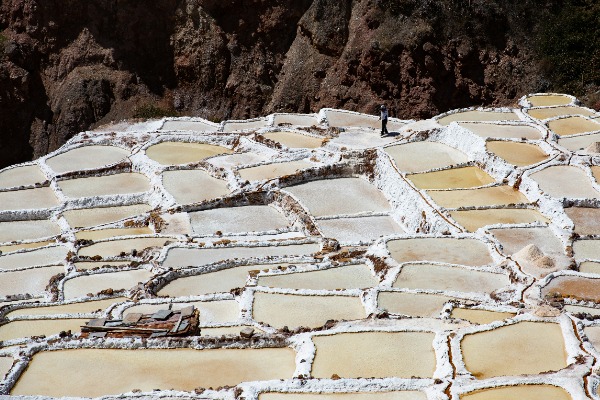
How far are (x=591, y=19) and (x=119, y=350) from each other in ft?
112

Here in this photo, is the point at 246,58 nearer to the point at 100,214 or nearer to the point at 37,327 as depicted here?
the point at 100,214

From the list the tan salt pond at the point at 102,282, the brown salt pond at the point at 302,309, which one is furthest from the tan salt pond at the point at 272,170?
the brown salt pond at the point at 302,309

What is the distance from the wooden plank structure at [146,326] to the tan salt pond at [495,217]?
8.65 meters

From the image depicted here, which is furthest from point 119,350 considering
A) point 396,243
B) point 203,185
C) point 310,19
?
point 310,19

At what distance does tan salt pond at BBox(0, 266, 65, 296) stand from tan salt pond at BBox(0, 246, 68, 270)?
0.42m

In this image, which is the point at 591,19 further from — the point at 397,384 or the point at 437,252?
the point at 397,384

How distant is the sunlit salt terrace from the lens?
13.2m

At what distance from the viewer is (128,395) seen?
39.9ft

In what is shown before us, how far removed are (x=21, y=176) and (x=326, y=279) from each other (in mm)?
13982

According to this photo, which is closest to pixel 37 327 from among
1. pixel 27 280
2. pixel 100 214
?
pixel 27 280

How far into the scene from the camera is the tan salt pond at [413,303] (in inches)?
626

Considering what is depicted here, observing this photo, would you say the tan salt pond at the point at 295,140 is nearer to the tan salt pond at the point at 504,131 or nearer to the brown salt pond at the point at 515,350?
the tan salt pond at the point at 504,131

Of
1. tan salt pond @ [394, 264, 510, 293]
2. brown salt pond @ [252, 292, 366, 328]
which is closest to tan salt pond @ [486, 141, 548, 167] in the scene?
tan salt pond @ [394, 264, 510, 293]

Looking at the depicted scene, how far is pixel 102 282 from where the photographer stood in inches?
770
